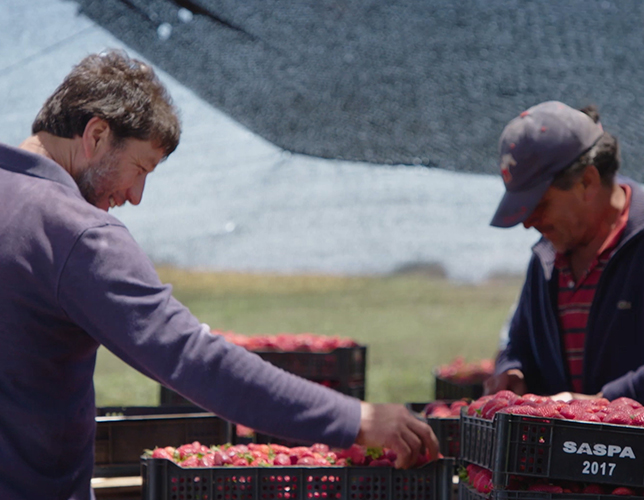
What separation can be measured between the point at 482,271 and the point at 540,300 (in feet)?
17.2

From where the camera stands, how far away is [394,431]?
136cm

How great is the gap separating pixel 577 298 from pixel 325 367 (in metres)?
1.17

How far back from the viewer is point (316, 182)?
669 centimetres

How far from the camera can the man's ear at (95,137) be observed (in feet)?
4.62

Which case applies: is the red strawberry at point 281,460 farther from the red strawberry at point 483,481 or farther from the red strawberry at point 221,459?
the red strawberry at point 483,481

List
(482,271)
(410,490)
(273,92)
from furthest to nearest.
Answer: (482,271), (273,92), (410,490)

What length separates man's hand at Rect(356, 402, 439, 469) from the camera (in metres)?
1.32

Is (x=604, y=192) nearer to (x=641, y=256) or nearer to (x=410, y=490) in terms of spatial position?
(x=641, y=256)

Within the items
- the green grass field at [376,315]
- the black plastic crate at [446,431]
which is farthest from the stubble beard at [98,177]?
the green grass field at [376,315]

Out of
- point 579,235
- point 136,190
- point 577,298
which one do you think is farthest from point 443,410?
point 136,190

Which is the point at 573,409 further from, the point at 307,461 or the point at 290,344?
the point at 290,344

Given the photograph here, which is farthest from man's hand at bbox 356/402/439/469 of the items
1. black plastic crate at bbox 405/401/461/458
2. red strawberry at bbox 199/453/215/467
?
black plastic crate at bbox 405/401/461/458

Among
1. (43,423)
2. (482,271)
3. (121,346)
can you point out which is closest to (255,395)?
(121,346)

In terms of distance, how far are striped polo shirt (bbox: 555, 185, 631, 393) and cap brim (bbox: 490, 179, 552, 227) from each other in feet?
0.79
